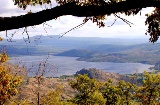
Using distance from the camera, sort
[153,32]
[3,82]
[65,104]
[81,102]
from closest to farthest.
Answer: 1. [153,32]
2. [3,82]
3. [65,104]
4. [81,102]

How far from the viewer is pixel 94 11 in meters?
5.73

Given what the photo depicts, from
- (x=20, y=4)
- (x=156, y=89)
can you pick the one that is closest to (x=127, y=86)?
(x=156, y=89)

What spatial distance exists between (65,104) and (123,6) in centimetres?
4198

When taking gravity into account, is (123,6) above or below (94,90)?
above

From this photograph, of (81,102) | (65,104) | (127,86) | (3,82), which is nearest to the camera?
(3,82)

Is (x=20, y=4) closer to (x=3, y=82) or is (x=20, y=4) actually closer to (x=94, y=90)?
(x=3, y=82)

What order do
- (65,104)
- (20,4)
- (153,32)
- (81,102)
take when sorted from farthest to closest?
(81,102) → (65,104) → (20,4) → (153,32)

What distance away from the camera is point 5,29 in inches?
226

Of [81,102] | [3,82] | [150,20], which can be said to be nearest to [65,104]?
[81,102]

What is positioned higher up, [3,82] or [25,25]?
[25,25]

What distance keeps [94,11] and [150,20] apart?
3.23 metres

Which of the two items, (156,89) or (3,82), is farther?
(156,89)

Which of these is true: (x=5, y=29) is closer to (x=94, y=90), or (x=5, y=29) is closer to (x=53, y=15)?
(x=53, y=15)

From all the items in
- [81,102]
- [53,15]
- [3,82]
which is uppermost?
[53,15]
